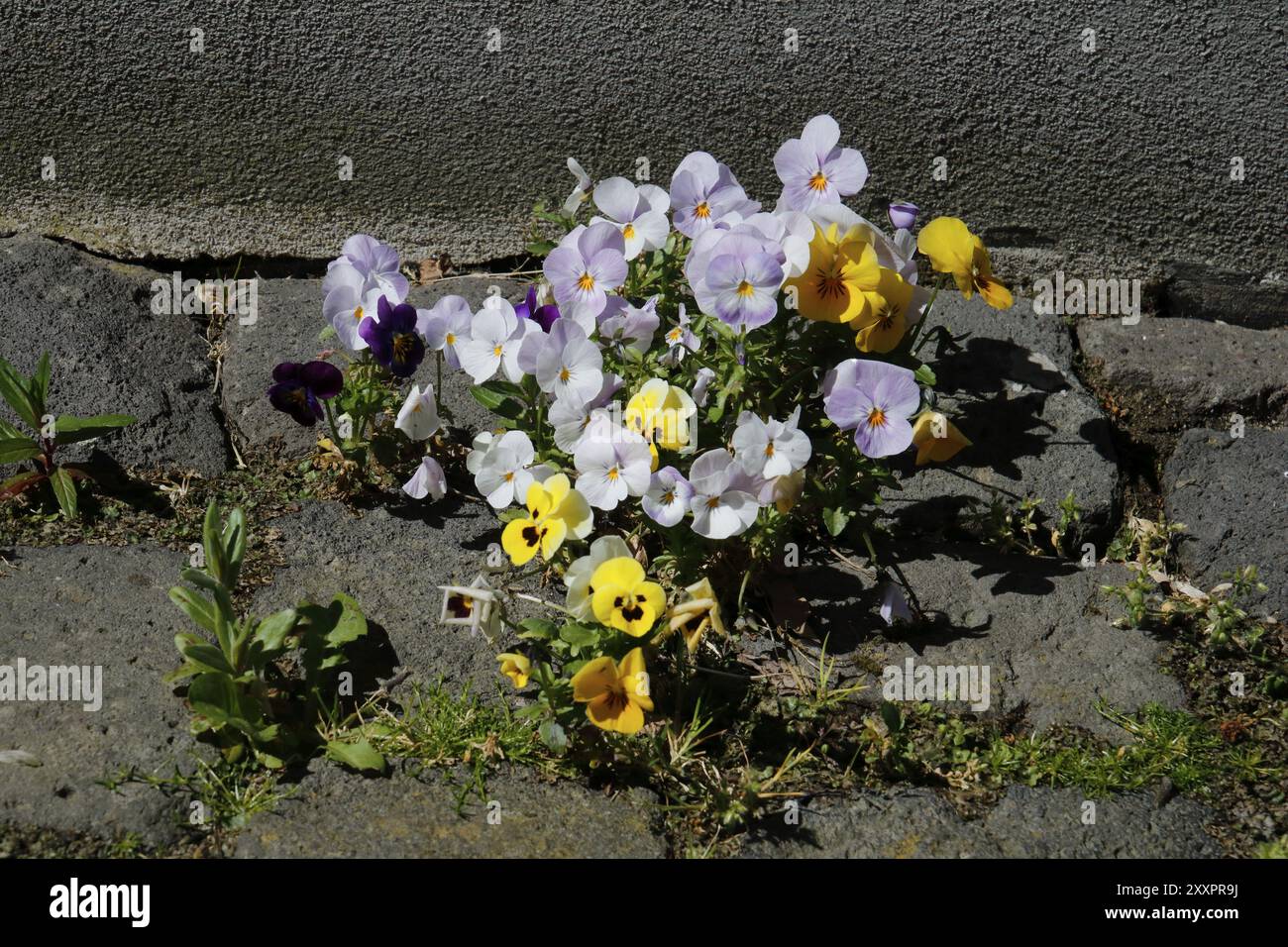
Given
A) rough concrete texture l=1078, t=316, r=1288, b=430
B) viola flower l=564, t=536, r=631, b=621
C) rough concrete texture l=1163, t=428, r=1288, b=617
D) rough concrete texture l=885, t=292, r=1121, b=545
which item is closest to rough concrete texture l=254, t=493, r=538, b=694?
viola flower l=564, t=536, r=631, b=621

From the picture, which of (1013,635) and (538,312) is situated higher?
(538,312)

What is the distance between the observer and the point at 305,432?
326 centimetres

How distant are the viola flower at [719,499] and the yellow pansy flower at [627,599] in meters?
0.24

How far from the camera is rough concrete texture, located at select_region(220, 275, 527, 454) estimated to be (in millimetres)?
3277

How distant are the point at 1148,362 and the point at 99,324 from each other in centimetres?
288

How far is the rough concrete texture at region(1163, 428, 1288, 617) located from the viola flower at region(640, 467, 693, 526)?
4.35 ft

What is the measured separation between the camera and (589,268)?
2.90m

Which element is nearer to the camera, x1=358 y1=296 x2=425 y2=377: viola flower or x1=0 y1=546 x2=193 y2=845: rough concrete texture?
x1=0 y1=546 x2=193 y2=845: rough concrete texture

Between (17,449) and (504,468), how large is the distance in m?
→ 1.16

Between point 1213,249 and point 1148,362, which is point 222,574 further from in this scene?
point 1213,249

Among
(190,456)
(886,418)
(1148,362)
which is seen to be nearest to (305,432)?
(190,456)
